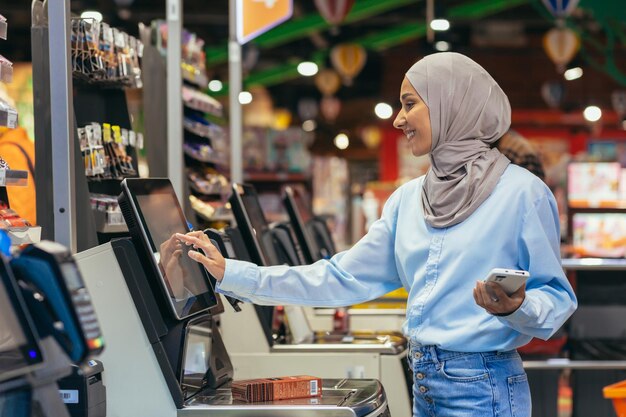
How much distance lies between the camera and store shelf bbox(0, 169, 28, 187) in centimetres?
255

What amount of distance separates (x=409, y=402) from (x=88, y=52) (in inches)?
66.7

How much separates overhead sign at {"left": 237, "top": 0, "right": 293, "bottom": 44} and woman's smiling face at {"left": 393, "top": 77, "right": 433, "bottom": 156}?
290 centimetres

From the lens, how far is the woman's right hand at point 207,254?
2535mm

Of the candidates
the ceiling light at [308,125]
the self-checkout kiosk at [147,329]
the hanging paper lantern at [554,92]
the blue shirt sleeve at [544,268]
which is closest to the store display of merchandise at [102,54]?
the self-checkout kiosk at [147,329]

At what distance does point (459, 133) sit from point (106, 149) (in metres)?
1.50

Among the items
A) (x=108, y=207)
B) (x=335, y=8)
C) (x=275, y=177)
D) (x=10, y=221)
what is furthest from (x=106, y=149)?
(x=335, y=8)

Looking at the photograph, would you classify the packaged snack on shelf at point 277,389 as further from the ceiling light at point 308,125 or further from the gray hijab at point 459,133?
the ceiling light at point 308,125

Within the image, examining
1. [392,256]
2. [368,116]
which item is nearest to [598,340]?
[392,256]

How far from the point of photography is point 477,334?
93.0 inches

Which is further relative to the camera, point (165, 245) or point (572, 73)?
point (572, 73)

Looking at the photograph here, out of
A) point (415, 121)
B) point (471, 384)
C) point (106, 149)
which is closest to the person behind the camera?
point (471, 384)

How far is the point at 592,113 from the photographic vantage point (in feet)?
67.2

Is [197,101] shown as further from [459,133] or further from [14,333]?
[14,333]

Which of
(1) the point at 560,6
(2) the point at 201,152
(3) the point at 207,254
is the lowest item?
(3) the point at 207,254
